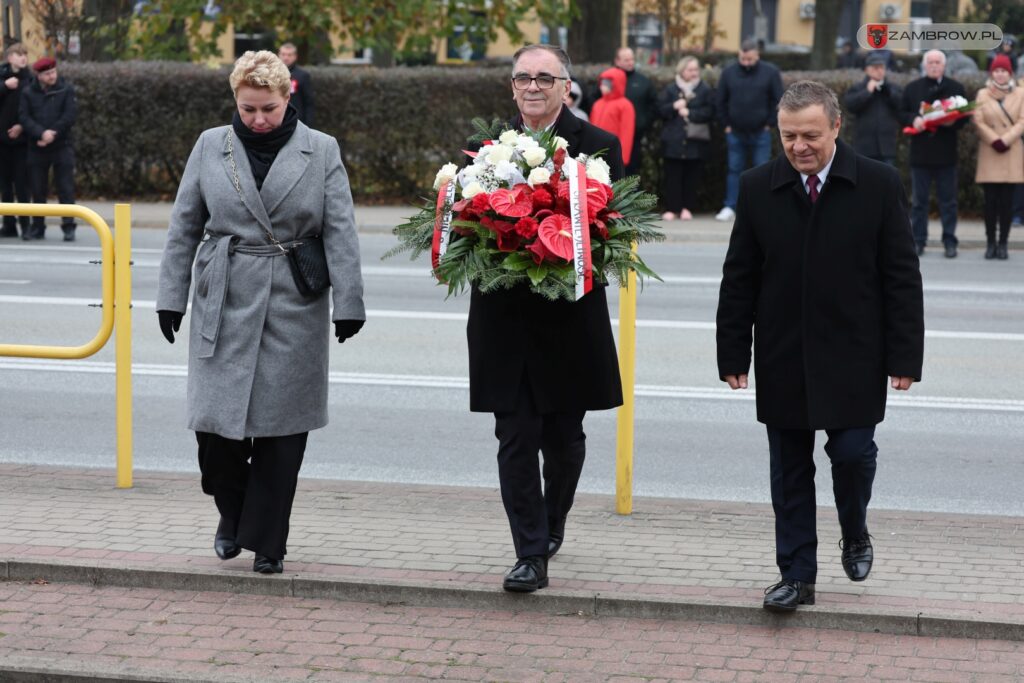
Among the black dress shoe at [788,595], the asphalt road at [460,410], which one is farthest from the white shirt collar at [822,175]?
the asphalt road at [460,410]

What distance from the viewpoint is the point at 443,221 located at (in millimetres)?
5793

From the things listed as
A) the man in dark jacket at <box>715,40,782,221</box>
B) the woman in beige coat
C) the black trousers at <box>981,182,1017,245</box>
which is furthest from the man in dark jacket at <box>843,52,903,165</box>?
the black trousers at <box>981,182,1017,245</box>

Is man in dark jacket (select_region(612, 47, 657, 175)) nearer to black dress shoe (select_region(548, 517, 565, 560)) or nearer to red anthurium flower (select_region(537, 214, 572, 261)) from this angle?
black dress shoe (select_region(548, 517, 565, 560))

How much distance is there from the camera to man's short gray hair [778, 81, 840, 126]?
5.41 meters

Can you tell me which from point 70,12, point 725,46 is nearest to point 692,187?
point 70,12

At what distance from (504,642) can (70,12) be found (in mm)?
23724

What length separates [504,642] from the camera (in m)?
5.40

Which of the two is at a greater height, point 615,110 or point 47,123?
point 615,110

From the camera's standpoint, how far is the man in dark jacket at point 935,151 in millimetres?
17750

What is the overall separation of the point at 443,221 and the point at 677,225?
14707mm

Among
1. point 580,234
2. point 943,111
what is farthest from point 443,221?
point 943,111

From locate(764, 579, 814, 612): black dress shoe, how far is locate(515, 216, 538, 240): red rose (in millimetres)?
1486

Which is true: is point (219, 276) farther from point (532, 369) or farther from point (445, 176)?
point (532, 369)

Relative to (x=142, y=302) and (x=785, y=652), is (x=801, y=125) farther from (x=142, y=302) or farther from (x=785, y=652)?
(x=142, y=302)
